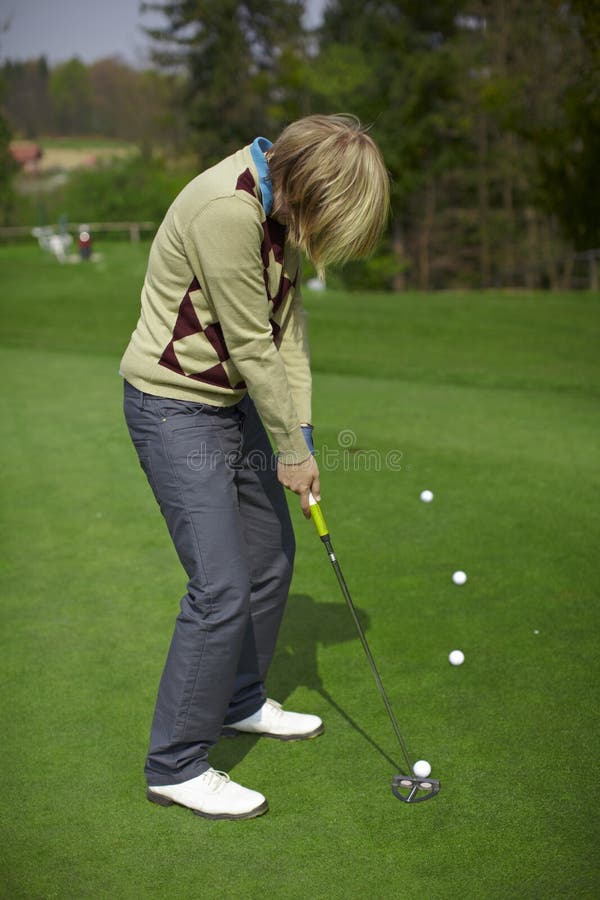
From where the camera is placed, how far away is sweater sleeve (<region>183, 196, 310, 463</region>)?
249 cm

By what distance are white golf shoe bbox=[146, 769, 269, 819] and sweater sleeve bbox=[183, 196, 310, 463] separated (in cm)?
101

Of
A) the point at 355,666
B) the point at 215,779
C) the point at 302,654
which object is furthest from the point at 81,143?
the point at 215,779

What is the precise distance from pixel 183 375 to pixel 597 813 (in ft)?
5.29

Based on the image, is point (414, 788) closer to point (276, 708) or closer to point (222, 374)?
point (276, 708)

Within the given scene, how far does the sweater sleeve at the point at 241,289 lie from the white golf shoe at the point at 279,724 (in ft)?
3.28

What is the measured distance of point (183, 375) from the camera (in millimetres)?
2699

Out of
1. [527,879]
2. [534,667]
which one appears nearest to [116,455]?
[534,667]

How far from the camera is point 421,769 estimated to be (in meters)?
2.80

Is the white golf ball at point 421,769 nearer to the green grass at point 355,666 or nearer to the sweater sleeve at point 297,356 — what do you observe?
Result: the green grass at point 355,666

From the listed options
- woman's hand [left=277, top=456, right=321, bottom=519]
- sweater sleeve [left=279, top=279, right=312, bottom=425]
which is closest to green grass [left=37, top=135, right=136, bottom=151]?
sweater sleeve [left=279, top=279, right=312, bottom=425]

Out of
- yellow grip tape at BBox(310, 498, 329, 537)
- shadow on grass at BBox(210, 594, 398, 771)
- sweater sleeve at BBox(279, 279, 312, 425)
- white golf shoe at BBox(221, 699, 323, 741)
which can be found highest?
sweater sleeve at BBox(279, 279, 312, 425)

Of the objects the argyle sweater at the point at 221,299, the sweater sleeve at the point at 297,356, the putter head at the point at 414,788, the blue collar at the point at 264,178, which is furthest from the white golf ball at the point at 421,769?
the blue collar at the point at 264,178

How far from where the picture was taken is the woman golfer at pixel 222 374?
249 centimetres

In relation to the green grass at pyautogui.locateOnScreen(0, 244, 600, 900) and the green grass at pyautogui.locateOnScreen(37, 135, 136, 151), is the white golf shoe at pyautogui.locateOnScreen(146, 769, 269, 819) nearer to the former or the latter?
the green grass at pyautogui.locateOnScreen(0, 244, 600, 900)
